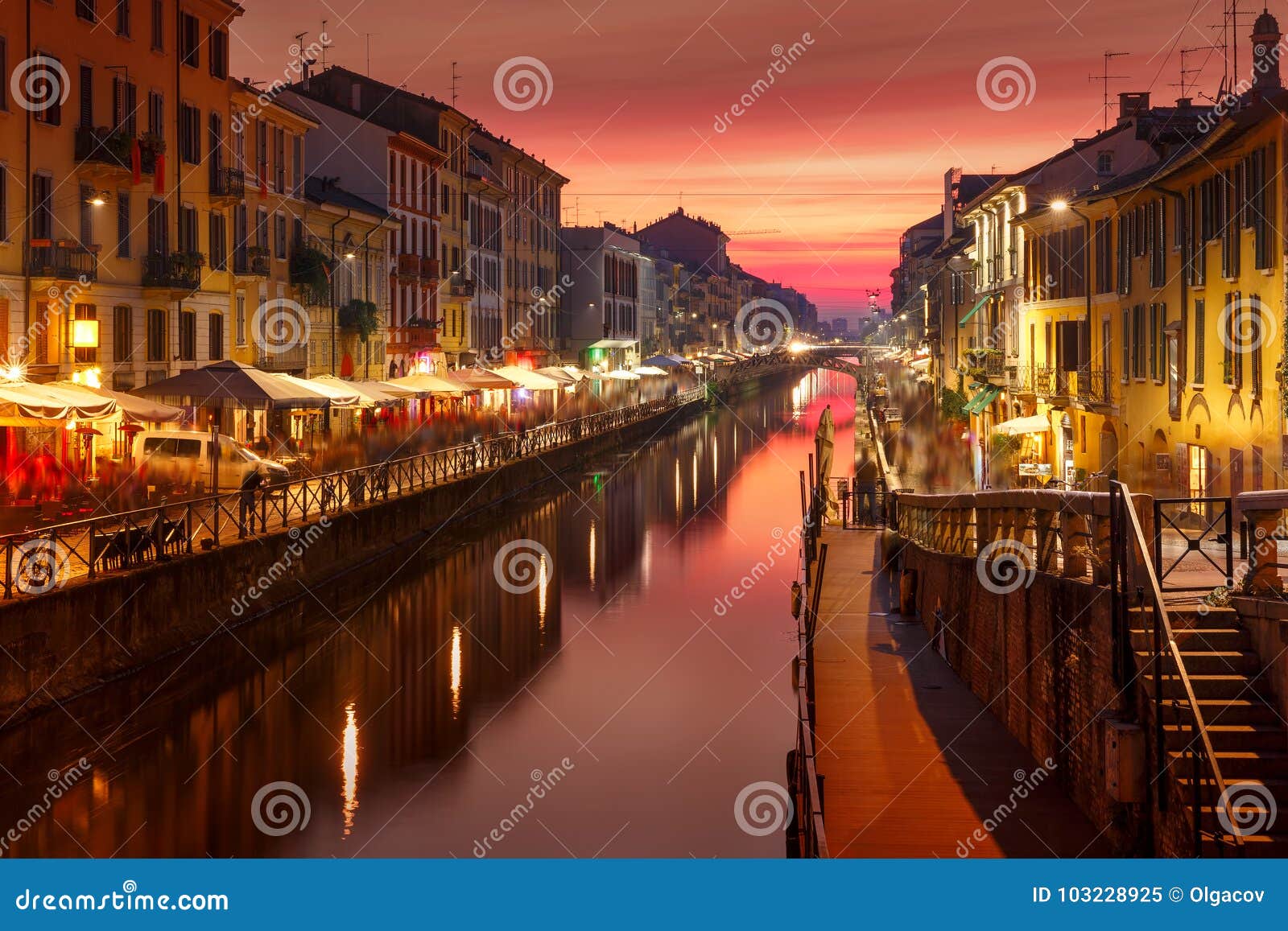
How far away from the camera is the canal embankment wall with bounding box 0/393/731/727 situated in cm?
1673

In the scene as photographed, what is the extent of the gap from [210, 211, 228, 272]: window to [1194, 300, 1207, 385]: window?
23560 mm

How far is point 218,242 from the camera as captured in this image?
1476 inches

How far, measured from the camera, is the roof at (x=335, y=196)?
47031mm

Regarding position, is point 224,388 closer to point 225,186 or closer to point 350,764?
point 350,764

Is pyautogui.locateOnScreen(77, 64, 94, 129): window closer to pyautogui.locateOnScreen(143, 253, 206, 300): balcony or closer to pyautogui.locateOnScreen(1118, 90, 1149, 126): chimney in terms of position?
pyautogui.locateOnScreen(143, 253, 206, 300): balcony

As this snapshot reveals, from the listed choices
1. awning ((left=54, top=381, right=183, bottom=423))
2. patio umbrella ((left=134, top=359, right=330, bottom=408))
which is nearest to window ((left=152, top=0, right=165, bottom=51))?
patio umbrella ((left=134, top=359, right=330, bottom=408))

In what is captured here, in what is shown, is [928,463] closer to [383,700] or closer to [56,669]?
[383,700]

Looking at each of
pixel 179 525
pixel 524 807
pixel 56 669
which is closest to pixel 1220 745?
pixel 524 807

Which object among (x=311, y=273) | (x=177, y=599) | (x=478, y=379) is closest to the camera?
(x=177, y=599)

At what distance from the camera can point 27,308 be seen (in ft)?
90.9

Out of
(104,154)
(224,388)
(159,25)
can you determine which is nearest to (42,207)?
(104,154)

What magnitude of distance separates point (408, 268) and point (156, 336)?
21.4 meters

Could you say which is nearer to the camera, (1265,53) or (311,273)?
(1265,53)

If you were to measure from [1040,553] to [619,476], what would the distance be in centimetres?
4285
